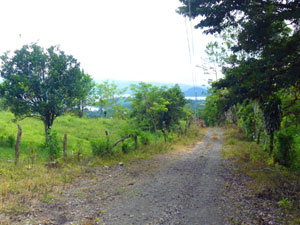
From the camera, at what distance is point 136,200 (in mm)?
6801

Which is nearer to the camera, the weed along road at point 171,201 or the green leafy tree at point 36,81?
the weed along road at point 171,201

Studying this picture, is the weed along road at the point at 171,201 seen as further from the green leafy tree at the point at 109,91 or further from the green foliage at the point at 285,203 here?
the green leafy tree at the point at 109,91

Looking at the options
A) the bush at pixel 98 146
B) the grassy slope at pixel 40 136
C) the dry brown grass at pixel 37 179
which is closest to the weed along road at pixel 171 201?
the dry brown grass at pixel 37 179

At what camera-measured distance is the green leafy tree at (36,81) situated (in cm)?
1388

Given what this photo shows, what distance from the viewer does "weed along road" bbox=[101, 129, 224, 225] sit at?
5516 millimetres

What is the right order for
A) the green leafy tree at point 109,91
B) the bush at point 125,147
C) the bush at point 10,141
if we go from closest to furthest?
the bush at point 125,147 < the bush at point 10,141 < the green leafy tree at point 109,91

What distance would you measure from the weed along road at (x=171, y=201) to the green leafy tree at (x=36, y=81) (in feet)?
27.7

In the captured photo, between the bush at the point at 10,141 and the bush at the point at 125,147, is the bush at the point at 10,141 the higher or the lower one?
the higher one

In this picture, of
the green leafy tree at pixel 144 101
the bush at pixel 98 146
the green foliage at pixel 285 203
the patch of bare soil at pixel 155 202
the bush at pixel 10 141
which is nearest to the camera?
the patch of bare soil at pixel 155 202

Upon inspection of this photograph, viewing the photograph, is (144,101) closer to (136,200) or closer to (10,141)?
(10,141)

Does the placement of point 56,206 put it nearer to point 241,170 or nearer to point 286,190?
point 286,190

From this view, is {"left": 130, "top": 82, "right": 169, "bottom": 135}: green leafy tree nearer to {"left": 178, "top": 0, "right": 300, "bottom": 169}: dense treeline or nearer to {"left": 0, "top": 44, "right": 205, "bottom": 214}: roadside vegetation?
{"left": 0, "top": 44, "right": 205, "bottom": 214}: roadside vegetation

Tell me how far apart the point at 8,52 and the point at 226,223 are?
583 inches

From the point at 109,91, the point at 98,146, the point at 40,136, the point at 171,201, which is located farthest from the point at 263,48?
the point at 109,91
